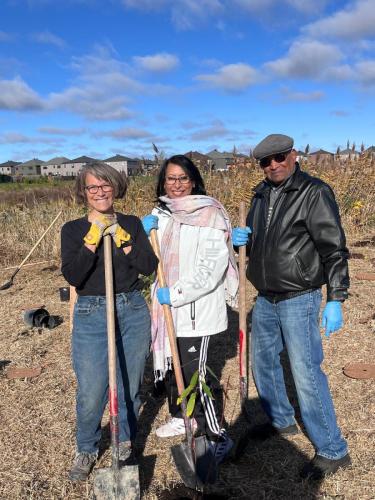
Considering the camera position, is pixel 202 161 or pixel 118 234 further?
pixel 202 161

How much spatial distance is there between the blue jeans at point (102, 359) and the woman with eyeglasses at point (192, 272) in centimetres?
20

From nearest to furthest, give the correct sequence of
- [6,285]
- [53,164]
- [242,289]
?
[242,289] → [6,285] → [53,164]

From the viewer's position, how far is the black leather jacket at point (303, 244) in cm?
253

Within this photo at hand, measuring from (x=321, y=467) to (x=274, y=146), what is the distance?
1.93 metres

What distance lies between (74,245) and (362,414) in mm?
2538

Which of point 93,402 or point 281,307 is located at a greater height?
point 281,307

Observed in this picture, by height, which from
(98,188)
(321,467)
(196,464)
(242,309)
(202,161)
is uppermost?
(202,161)

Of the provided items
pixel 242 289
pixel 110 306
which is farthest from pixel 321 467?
pixel 110 306

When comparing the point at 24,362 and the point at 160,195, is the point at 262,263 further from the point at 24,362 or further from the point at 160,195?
the point at 24,362

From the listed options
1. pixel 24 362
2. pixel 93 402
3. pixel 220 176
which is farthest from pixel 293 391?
pixel 220 176

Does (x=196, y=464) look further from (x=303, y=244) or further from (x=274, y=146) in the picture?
(x=274, y=146)

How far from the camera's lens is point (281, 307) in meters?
2.76

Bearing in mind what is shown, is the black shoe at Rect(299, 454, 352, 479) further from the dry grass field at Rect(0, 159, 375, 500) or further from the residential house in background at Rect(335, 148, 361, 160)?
the residential house in background at Rect(335, 148, 361, 160)

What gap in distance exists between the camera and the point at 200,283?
2.68m
